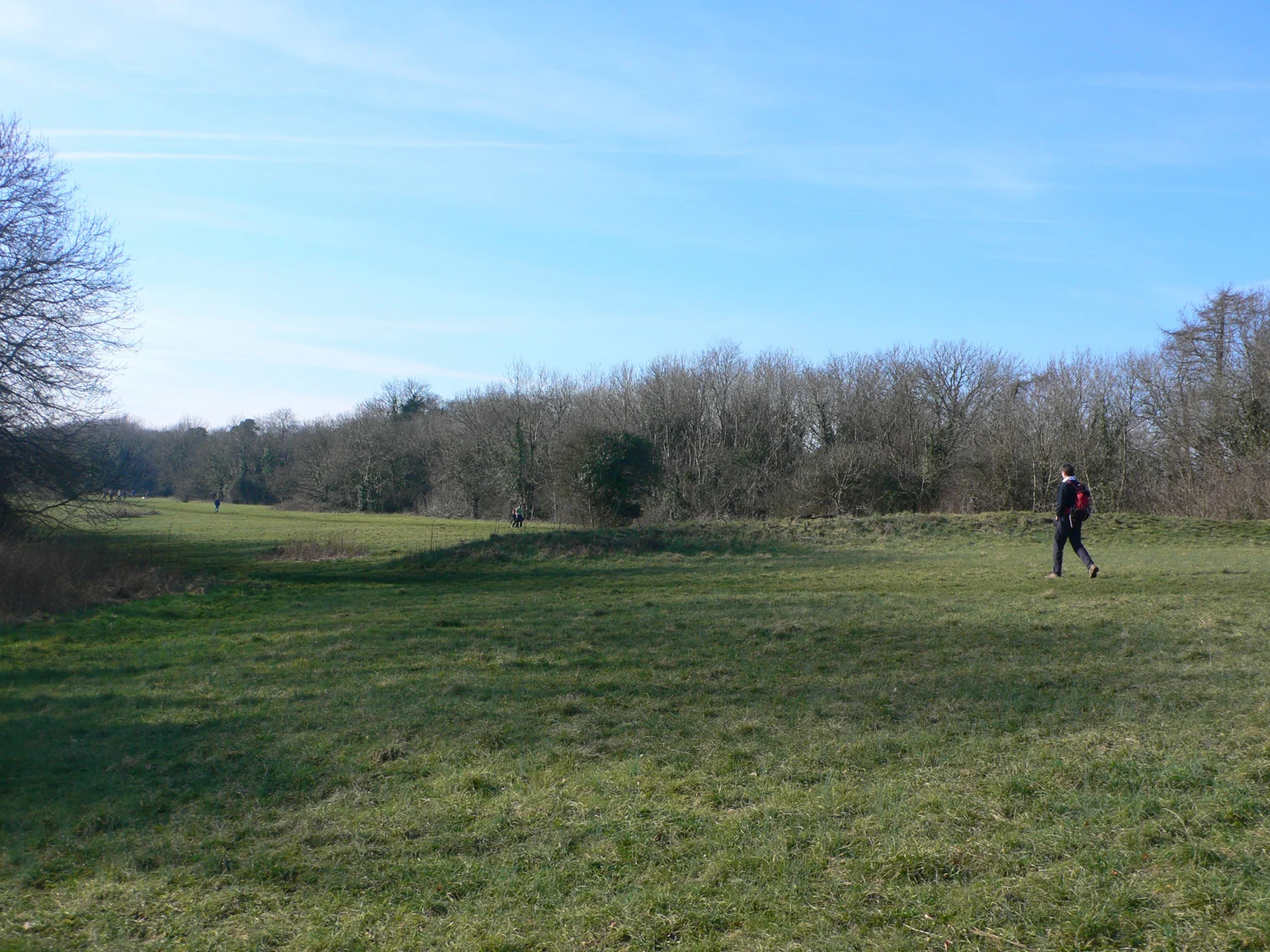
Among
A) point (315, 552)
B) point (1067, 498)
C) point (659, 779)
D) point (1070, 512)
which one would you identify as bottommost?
point (659, 779)

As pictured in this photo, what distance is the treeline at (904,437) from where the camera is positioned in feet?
115

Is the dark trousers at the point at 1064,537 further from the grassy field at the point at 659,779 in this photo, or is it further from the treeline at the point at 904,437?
the treeline at the point at 904,437

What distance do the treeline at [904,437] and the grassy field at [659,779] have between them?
1819cm

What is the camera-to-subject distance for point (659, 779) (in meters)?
5.65

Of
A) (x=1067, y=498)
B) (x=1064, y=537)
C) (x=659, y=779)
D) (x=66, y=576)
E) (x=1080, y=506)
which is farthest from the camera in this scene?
(x=66, y=576)

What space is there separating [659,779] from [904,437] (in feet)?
125

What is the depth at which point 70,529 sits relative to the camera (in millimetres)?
20859

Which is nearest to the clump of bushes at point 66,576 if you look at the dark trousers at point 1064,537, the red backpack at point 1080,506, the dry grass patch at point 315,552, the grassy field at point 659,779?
the grassy field at point 659,779

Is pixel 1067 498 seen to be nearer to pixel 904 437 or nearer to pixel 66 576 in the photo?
pixel 66 576

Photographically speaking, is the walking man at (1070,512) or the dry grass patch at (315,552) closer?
the walking man at (1070,512)

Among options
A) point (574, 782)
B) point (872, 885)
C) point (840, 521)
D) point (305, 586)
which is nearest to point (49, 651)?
point (305, 586)

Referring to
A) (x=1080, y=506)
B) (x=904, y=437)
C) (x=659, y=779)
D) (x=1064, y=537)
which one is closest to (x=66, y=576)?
(x=659, y=779)

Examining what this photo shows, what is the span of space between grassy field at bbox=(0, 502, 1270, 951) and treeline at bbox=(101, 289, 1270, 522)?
18192mm

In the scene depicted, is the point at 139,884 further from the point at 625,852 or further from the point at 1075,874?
the point at 1075,874
